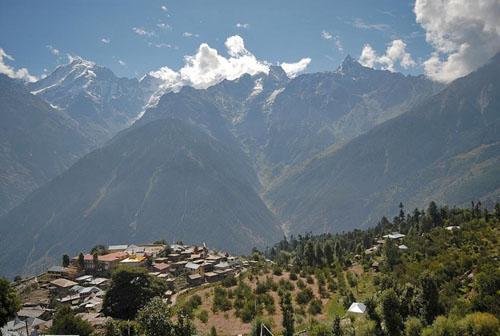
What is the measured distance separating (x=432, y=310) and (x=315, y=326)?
35.0ft

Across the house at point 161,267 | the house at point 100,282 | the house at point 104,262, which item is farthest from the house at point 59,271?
the house at point 161,267

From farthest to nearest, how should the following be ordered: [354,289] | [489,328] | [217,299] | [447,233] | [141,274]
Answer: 1. [447,233]
2. [141,274]
3. [354,289]
4. [217,299]
5. [489,328]

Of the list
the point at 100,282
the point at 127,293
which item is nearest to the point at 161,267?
the point at 100,282

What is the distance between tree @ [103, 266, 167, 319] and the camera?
213ft

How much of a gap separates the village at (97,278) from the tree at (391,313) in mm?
40434

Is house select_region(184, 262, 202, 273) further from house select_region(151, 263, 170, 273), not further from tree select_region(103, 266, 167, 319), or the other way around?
tree select_region(103, 266, 167, 319)

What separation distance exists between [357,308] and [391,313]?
7.19 m

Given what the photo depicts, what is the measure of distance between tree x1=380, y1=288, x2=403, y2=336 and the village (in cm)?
4043

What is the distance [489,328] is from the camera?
109 feet

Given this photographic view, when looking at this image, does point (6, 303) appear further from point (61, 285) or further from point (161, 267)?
point (161, 267)

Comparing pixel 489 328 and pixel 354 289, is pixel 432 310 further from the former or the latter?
pixel 354 289

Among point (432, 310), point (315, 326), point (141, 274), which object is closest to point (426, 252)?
point (432, 310)

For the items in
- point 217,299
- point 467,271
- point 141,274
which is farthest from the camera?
point 141,274

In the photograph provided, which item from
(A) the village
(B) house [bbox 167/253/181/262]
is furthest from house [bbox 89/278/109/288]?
(B) house [bbox 167/253/181/262]
